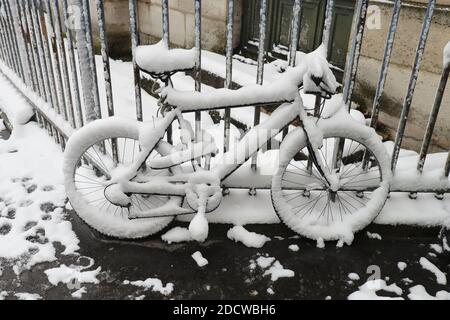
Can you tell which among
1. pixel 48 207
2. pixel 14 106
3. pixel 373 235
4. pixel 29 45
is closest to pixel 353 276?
pixel 373 235

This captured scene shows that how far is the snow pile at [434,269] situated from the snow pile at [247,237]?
1.24 meters

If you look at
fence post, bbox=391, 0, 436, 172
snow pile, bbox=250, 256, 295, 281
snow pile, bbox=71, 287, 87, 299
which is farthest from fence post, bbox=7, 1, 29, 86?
fence post, bbox=391, 0, 436, 172

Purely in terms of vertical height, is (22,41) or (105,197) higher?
(22,41)

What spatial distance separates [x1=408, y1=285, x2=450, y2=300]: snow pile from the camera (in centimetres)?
300

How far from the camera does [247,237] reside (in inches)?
137

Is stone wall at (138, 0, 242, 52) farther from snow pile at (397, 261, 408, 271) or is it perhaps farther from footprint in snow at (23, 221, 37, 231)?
snow pile at (397, 261, 408, 271)

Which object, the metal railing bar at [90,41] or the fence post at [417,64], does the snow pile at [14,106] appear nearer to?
the metal railing bar at [90,41]

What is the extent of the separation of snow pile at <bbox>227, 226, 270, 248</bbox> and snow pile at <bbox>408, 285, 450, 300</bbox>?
1.15 metres

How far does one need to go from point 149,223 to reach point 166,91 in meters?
1.10

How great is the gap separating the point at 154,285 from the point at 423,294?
1962 millimetres

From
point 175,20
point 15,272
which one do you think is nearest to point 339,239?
point 15,272

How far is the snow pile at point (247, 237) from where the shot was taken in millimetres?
3443

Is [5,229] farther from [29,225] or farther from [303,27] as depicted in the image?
[303,27]

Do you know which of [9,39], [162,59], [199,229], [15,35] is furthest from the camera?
[9,39]
